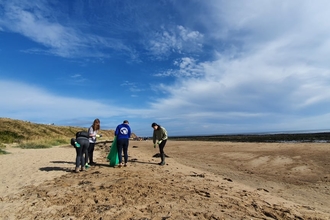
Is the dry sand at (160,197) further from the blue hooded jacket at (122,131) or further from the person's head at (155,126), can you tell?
the person's head at (155,126)

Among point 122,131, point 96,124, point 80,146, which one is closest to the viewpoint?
point 80,146

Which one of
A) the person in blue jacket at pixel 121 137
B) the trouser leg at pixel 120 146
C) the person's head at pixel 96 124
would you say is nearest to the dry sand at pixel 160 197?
the trouser leg at pixel 120 146

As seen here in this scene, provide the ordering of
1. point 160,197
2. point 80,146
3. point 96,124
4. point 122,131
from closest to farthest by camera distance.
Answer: point 160,197, point 80,146, point 96,124, point 122,131

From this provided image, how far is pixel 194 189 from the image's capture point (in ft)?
21.4

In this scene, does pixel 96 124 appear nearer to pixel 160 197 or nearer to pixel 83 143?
pixel 83 143

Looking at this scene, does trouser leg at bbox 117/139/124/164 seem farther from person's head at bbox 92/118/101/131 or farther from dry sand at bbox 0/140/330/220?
person's head at bbox 92/118/101/131

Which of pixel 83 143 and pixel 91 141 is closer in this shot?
pixel 83 143

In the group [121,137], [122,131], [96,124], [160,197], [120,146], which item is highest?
[96,124]

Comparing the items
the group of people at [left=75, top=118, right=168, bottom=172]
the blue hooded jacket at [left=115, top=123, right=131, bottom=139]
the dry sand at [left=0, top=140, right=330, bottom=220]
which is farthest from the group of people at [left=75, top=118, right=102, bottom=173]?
the dry sand at [left=0, top=140, right=330, bottom=220]

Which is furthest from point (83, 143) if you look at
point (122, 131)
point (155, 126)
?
point (155, 126)

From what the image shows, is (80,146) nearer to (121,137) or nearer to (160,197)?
(121,137)

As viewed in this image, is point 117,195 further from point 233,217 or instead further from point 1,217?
point 233,217

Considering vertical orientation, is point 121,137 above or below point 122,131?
below

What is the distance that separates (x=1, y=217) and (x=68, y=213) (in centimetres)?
153
